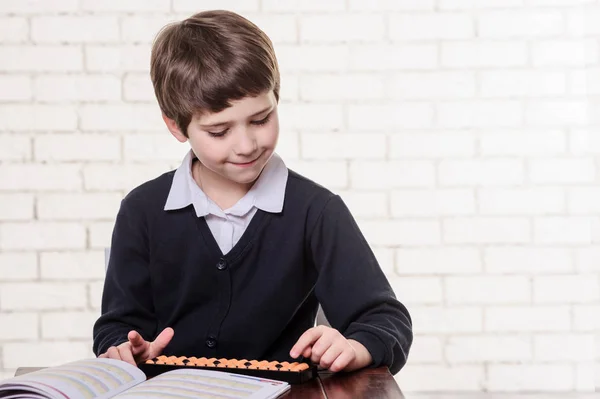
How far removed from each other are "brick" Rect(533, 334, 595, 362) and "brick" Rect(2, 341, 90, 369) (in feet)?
4.63

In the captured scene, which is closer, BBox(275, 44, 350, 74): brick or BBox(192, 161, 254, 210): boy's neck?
BBox(192, 161, 254, 210): boy's neck

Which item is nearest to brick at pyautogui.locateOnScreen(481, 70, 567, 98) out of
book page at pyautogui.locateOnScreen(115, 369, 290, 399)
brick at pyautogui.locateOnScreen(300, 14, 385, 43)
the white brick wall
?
the white brick wall

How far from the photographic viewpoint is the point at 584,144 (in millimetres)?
2600

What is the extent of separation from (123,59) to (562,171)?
1.39 metres

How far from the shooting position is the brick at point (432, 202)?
256cm

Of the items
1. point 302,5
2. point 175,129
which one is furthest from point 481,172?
point 175,129

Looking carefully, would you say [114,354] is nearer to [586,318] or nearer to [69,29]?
[69,29]

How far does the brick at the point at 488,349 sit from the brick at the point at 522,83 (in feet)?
2.49

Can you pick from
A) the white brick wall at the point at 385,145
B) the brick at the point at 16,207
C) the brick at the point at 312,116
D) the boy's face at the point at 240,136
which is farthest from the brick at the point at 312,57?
the boy's face at the point at 240,136

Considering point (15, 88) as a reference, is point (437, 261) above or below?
below

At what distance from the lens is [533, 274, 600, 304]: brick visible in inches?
103

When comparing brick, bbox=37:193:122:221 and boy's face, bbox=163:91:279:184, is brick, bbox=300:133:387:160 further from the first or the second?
boy's face, bbox=163:91:279:184

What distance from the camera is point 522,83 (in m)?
2.58

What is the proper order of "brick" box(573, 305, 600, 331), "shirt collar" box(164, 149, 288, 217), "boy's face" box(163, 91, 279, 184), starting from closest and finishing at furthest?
"boy's face" box(163, 91, 279, 184) → "shirt collar" box(164, 149, 288, 217) → "brick" box(573, 305, 600, 331)
